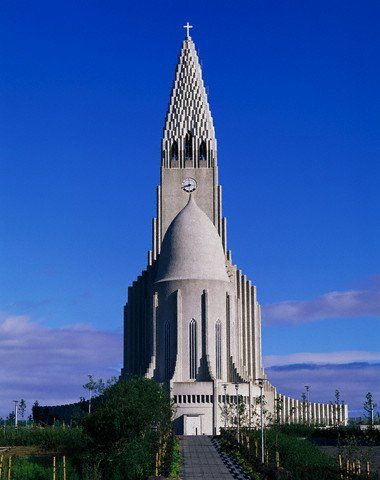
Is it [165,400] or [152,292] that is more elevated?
[152,292]

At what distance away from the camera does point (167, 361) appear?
275 feet

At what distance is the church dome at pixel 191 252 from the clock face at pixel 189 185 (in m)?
10.7

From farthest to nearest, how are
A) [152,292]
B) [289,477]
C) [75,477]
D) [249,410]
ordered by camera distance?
[152,292] → [249,410] → [75,477] → [289,477]

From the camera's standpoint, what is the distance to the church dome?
85.2 meters

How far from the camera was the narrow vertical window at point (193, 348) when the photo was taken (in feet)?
271

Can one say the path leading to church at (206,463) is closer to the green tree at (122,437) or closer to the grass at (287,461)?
the grass at (287,461)

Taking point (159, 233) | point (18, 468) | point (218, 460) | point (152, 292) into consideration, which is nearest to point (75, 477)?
point (18, 468)

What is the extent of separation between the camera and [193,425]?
78.4 m

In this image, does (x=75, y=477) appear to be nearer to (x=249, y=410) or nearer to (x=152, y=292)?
(x=249, y=410)

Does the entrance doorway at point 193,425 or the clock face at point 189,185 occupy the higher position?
the clock face at point 189,185

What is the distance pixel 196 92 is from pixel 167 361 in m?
33.9

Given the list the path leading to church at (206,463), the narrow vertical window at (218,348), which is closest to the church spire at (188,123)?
the narrow vertical window at (218,348)

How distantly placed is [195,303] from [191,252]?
4970 mm

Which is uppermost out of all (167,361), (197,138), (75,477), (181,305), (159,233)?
(197,138)
